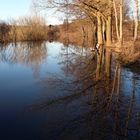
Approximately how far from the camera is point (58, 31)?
8238 centimetres

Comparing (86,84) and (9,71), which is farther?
(9,71)

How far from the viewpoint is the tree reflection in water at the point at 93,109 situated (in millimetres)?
7375

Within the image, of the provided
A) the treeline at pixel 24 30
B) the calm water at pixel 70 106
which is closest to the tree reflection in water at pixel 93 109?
the calm water at pixel 70 106

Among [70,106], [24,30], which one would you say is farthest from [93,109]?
[24,30]

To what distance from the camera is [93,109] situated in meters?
9.45

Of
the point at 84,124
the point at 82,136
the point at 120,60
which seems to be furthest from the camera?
the point at 120,60

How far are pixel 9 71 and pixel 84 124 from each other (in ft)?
35.8

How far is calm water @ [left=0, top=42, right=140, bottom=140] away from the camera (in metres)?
7.42

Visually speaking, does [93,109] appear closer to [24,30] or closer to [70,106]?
[70,106]

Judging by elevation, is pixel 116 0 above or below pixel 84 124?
above

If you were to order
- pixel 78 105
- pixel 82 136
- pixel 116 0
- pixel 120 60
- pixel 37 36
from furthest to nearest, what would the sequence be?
pixel 37 36
pixel 116 0
pixel 120 60
pixel 78 105
pixel 82 136

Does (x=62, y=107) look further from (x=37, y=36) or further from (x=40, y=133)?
(x=37, y=36)

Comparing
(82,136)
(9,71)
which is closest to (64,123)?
(82,136)

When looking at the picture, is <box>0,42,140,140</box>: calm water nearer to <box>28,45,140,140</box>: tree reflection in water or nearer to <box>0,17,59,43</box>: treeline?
<box>28,45,140,140</box>: tree reflection in water
